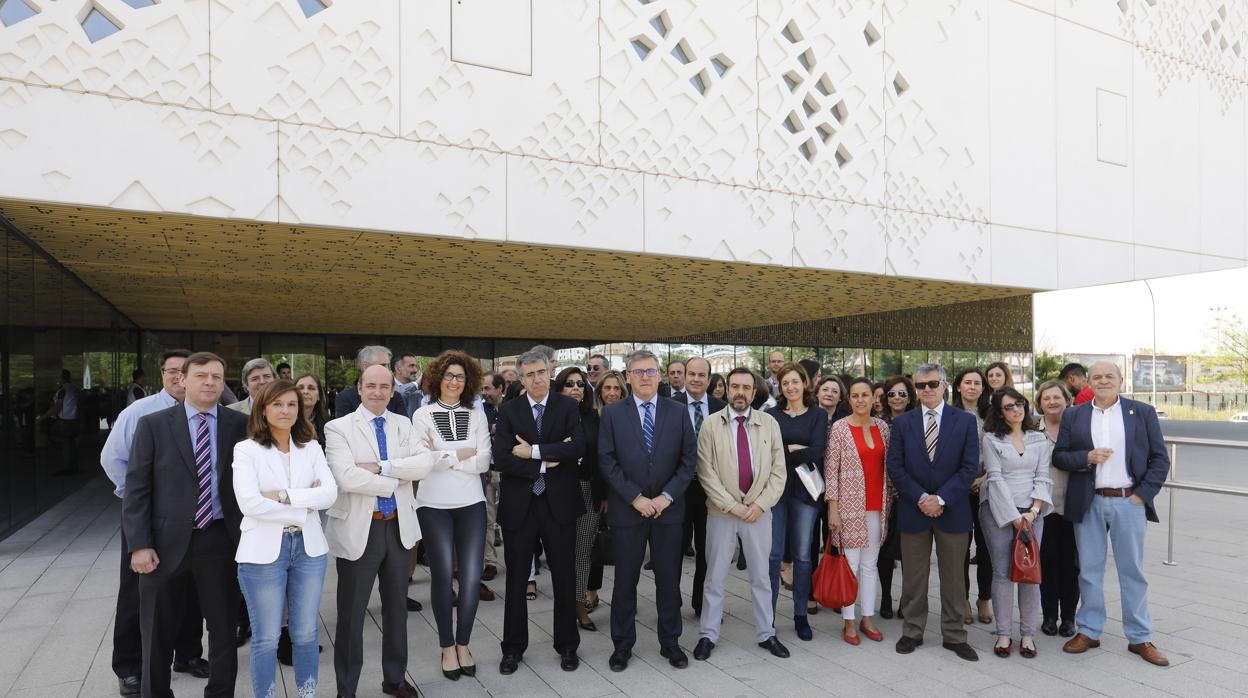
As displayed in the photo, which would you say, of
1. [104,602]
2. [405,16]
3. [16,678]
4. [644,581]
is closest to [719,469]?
[644,581]

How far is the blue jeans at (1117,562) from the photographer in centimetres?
459

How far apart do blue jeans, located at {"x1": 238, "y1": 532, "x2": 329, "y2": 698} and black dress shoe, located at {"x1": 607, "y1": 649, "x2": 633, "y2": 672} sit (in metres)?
1.70

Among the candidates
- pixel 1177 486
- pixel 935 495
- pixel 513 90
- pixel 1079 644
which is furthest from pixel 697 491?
pixel 513 90

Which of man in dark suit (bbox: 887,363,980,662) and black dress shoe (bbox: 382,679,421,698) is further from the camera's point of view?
man in dark suit (bbox: 887,363,980,662)

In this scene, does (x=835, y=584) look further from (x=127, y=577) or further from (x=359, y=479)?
(x=127, y=577)

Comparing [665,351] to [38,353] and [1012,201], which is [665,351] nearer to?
[1012,201]

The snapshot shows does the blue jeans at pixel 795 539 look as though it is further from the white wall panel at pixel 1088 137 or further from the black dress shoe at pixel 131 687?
the white wall panel at pixel 1088 137

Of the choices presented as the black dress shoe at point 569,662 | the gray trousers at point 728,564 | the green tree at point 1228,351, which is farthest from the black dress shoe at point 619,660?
Answer: the green tree at point 1228,351

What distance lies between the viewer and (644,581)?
637 cm


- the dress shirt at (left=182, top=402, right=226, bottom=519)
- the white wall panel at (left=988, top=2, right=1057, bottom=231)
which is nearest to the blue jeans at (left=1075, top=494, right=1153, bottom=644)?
the dress shirt at (left=182, top=402, right=226, bottom=519)

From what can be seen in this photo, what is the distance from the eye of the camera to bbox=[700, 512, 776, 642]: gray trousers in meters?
4.71

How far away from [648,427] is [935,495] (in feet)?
6.23

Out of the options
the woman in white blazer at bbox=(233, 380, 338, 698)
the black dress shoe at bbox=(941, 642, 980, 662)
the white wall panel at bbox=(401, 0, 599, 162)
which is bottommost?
the black dress shoe at bbox=(941, 642, 980, 662)

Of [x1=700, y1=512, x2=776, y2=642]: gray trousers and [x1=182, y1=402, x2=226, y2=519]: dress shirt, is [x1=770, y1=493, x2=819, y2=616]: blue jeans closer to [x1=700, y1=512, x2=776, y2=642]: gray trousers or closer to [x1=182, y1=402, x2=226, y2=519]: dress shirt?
[x1=700, y1=512, x2=776, y2=642]: gray trousers
